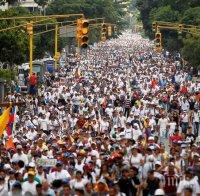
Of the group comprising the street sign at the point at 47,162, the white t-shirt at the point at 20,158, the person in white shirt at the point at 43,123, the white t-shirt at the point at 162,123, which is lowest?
the person in white shirt at the point at 43,123

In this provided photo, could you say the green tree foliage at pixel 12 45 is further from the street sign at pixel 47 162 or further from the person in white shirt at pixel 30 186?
the person in white shirt at pixel 30 186

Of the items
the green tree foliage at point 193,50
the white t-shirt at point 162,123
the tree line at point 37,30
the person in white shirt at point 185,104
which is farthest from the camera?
the green tree foliage at point 193,50

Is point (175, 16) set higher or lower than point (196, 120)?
lower

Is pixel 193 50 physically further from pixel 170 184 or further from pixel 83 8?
pixel 83 8

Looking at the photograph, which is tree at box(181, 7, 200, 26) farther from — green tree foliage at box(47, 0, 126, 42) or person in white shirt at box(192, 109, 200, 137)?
person in white shirt at box(192, 109, 200, 137)

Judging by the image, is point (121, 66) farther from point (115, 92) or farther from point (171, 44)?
point (115, 92)

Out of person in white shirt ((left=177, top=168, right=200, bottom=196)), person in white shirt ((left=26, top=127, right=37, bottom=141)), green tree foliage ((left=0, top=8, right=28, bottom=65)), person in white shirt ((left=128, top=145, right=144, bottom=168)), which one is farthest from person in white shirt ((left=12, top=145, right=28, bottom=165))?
green tree foliage ((left=0, top=8, right=28, bottom=65))

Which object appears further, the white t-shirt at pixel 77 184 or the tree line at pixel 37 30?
the tree line at pixel 37 30

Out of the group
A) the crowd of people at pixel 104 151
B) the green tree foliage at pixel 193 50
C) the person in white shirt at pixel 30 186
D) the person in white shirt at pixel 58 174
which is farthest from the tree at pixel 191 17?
the person in white shirt at pixel 30 186

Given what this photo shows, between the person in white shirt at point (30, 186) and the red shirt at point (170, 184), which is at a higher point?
the person in white shirt at point (30, 186)

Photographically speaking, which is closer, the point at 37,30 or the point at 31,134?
the point at 31,134

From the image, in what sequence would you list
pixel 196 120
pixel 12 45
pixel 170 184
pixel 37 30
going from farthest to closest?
1. pixel 37 30
2. pixel 12 45
3. pixel 196 120
4. pixel 170 184

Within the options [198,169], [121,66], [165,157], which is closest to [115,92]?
[165,157]

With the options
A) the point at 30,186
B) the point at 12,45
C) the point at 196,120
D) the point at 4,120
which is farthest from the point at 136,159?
the point at 12,45
